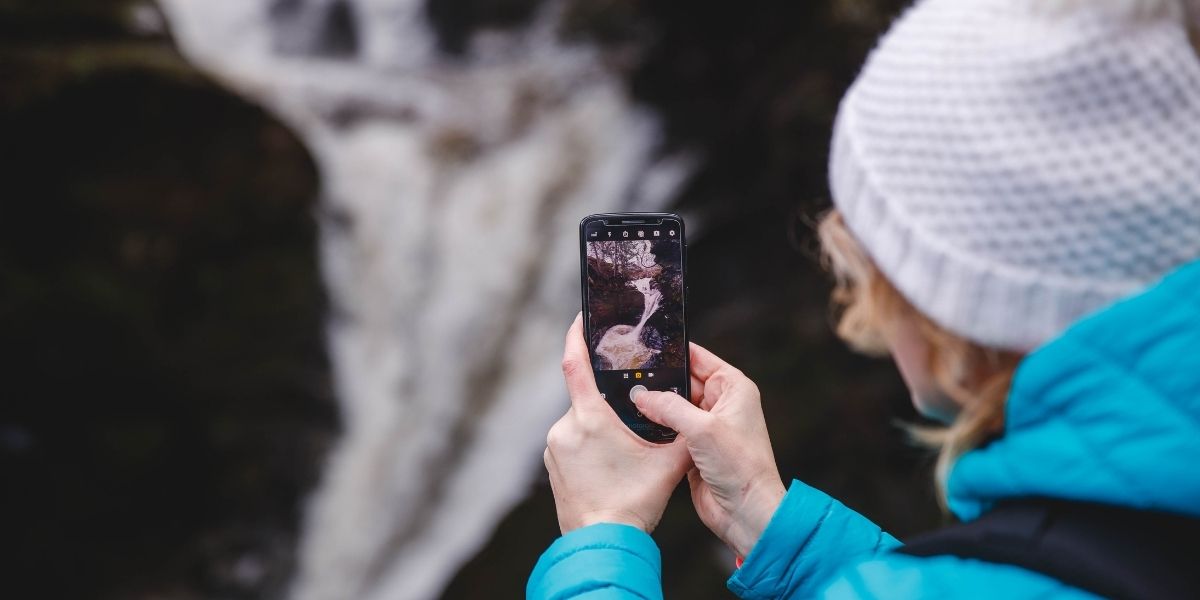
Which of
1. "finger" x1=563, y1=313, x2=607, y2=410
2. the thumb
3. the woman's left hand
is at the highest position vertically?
"finger" x1=563, y1=313, x2=607, y2=410

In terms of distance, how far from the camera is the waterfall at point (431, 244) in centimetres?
448

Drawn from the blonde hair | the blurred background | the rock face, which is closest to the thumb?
the blonde hair

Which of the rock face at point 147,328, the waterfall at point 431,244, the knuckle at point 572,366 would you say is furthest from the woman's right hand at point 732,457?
the rock face at point 147,328

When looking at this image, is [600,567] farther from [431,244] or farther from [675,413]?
[431,244]

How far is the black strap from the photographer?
2.65 ft

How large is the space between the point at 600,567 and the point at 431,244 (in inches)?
163

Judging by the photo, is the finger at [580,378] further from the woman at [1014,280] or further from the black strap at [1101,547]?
the black strap at [1101,547]

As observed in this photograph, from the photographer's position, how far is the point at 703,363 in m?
1.40

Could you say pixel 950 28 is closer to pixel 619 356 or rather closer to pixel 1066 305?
pixel 1066 305

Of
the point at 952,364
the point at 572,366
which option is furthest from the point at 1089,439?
the point at 572,366

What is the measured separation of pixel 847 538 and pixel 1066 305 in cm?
42

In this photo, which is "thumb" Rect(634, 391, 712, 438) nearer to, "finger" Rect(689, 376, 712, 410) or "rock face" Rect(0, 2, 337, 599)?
"finger" Rect(689, 376, 712, 410)

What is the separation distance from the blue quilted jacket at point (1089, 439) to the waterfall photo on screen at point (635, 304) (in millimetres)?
512

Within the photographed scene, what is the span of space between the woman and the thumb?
4.9 inches
